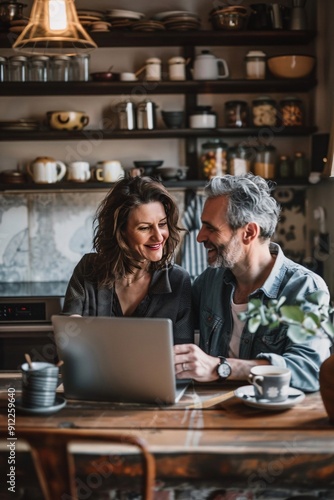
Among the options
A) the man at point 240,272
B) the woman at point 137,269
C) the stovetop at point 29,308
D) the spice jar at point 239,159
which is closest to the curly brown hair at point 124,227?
the woman at point 137,269

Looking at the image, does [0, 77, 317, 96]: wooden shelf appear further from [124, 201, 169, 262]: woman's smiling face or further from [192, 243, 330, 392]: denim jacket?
[192, 243, 330, 392]: denim jacket

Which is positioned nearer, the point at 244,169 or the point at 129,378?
the point at 129,378

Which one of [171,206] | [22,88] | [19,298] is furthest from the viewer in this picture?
[22,88]

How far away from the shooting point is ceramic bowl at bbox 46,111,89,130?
14.2ft

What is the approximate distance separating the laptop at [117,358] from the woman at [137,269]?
622mm

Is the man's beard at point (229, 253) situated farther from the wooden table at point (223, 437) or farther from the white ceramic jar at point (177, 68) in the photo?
the white ceramic jar at point (177, 68)

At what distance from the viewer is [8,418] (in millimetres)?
1962

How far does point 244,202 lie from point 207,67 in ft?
6.09

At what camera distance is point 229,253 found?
2584 millimetres

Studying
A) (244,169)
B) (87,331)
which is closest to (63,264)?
(244,169)

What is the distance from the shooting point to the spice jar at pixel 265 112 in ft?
14.3

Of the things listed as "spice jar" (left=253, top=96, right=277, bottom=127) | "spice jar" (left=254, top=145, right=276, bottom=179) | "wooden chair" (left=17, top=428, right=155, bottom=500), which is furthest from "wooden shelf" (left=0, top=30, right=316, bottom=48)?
"wooden chair" (left=17, top=428, right=155, bottom=500)

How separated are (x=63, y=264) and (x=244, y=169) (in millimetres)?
1212

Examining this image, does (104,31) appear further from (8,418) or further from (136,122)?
(8,418)
